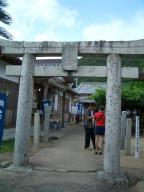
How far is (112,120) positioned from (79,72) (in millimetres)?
1564

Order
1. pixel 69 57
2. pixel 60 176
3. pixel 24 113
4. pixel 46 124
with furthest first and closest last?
pixel 46 124 → pixel 24 113 → pixel 69 57 → pixel 60 176

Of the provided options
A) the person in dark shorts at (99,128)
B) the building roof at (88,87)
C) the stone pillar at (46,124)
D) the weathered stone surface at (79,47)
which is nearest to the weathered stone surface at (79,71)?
the weathered stone surface at (79,47)

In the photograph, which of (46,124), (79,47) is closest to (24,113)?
(79,47)

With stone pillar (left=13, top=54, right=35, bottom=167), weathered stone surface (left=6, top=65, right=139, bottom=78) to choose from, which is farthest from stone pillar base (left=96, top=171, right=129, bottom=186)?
weathered stone surface (left=6, top=65, right=139, bottom=78)

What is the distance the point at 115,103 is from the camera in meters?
9.46

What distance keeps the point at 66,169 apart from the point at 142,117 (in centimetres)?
1813

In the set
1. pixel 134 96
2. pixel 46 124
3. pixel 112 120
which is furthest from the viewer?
pixel 134 96

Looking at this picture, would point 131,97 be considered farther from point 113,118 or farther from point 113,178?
point 113,178

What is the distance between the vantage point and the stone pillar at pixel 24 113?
32.7 feet

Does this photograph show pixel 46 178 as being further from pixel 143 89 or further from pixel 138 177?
pixel 143 89

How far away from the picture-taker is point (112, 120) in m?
9.42

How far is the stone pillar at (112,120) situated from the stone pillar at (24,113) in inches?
83.9

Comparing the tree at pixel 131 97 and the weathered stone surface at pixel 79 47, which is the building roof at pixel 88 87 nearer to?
the tree at pixel 131 97

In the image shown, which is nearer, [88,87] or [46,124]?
[46,124]
